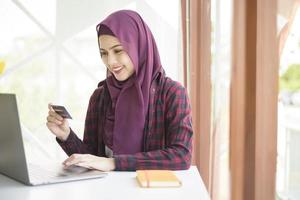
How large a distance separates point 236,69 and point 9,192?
93 cm

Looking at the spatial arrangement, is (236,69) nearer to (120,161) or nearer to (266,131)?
(266,131)

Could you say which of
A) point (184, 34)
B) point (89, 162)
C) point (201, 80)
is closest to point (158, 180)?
point (89, 162)

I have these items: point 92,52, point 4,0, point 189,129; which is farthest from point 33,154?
point 189,129

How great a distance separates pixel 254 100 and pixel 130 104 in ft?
1.40

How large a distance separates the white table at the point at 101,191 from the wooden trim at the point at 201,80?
1.23 m

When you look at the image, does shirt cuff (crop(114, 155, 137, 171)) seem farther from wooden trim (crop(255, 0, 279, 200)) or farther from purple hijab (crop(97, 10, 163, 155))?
wooden trim (crop(255, 0, 279, 200))

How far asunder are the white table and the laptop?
0.02 metres

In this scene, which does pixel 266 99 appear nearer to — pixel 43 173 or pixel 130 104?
pixel 130 104

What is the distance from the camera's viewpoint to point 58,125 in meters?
Answer: 1.32

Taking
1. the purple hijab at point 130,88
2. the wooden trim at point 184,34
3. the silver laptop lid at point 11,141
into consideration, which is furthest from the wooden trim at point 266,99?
the wooden trim at point 184,34

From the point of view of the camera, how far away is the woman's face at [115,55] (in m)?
1.38

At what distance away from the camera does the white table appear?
2.66ft

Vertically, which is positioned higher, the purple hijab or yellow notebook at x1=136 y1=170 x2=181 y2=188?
the purple hijab

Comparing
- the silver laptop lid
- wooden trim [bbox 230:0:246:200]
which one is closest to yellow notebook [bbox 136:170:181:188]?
the silver laptop lid
